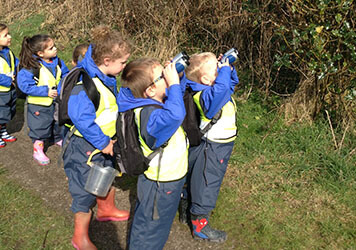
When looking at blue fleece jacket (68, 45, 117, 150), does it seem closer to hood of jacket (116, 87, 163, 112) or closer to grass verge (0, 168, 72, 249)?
hood of jacket (116, 87, 163, 112)

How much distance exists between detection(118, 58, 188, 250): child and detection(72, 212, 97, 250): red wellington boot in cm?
61

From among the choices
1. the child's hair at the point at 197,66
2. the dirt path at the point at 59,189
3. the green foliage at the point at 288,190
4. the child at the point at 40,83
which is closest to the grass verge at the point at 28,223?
the dirt path at the point at 59,189

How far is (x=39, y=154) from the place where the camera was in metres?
4.43

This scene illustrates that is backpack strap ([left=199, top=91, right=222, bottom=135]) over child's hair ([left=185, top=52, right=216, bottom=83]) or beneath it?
beneath

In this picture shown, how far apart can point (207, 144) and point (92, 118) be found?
0.93 m

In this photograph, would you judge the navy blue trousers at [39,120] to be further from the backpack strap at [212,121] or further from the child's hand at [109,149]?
the backpack strap at [212,121]

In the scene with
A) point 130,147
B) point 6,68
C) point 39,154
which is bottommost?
point 39,154

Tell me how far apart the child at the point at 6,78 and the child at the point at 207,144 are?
2789 millimetres

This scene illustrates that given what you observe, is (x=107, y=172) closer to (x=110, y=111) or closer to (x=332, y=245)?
(x=110, y=111)

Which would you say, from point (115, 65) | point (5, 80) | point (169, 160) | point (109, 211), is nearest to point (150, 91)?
point (169, 160)

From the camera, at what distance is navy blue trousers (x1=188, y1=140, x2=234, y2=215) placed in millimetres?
2906

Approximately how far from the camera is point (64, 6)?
8.95 m

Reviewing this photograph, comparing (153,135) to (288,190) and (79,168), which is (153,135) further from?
(288,190)

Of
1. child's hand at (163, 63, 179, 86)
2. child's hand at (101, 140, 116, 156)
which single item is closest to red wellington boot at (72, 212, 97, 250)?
child's hand at (101, 140, 116, 156)
